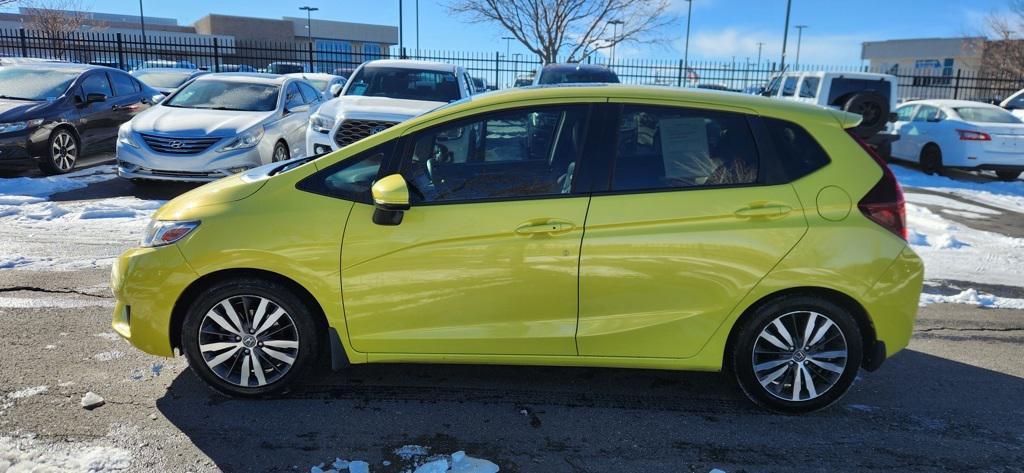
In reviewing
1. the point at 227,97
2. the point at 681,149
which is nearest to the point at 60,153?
the point at 227,97

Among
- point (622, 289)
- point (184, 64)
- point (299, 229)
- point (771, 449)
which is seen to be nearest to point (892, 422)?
point (771, 449)

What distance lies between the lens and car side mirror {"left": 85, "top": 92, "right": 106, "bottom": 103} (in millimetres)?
11455

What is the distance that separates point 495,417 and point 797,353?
1.61 metres

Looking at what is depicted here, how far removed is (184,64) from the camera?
104 feet

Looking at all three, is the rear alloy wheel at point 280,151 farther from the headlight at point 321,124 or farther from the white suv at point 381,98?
the headlight at point 321,124

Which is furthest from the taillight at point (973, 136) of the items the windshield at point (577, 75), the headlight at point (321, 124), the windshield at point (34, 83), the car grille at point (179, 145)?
the windshield at point (34, 83)

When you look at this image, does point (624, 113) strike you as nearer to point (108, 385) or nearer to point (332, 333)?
point (332, 333)

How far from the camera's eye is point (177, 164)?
940 cm

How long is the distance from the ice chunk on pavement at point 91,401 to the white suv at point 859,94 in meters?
12.6

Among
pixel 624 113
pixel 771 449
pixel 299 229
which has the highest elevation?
pixel 624 113

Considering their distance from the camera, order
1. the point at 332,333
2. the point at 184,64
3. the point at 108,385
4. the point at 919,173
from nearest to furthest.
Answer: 1. the point at 332,333
2. the point at 108,385
3. the point at 919,173
4. the point at 184,64

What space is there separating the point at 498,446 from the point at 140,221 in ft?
20.8

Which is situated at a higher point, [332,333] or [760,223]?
[760,223]

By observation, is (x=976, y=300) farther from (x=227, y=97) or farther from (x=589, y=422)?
(x=227, y=97)
